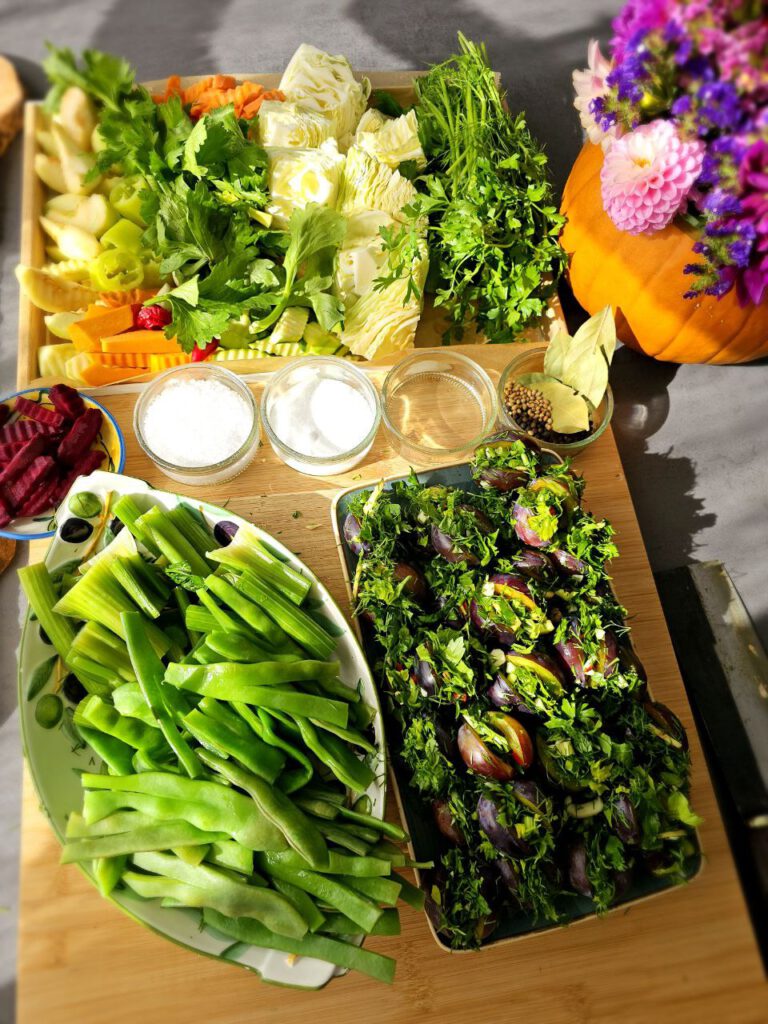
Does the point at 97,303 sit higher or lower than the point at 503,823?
higher

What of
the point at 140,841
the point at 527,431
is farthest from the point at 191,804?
the point at 527,431

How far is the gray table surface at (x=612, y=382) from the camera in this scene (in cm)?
131

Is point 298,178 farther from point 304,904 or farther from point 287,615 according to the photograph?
point 304,904

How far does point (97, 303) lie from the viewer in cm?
136

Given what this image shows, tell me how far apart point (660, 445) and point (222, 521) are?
980 mm

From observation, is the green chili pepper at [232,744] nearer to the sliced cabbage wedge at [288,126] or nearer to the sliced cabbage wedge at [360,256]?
the sliced cabbage wedge at [360,256]

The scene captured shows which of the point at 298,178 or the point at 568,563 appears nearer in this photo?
the point at 568,563

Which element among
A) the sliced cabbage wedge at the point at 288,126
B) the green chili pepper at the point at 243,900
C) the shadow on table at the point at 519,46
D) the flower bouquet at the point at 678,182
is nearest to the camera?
the flower bouquet at the point at 678,182

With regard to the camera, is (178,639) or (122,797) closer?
(122,797)

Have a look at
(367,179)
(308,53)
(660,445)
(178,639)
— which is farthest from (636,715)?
(308,53)

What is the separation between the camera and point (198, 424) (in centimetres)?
115

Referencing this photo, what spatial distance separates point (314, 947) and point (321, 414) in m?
0.74

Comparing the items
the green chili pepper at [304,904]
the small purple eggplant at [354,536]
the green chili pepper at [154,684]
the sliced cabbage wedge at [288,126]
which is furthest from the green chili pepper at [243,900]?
the sliced cabbage wedge at [288,126]

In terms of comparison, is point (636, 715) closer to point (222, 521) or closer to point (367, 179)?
point (222, 521)
